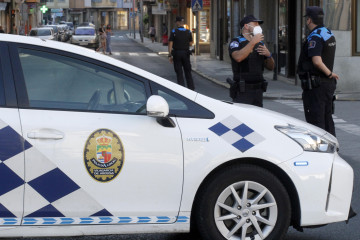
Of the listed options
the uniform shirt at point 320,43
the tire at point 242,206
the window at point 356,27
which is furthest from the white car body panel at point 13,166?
the window at point 356,27

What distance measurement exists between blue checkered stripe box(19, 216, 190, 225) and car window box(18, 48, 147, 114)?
2.31ft

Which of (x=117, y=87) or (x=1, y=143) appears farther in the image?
(x=117, y=87)

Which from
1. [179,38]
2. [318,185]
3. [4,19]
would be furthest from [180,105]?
[4,19]

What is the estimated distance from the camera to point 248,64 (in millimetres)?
8875

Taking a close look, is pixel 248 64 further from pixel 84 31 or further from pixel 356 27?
pixel 84 31

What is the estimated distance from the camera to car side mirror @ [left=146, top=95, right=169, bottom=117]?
521 cm

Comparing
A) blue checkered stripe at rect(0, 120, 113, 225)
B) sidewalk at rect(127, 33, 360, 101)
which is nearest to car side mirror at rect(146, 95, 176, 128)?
blue checkered stripe at rect(0, 120, 113, 225)

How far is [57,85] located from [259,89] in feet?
12.9

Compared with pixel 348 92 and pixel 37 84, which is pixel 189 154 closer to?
pixel 37 84

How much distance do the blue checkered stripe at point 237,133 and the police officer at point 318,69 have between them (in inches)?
147

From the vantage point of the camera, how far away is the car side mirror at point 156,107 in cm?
521

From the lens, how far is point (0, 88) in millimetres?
5277

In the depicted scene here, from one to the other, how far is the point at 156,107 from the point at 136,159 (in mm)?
362

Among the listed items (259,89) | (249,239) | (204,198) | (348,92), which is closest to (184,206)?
(204,198)
